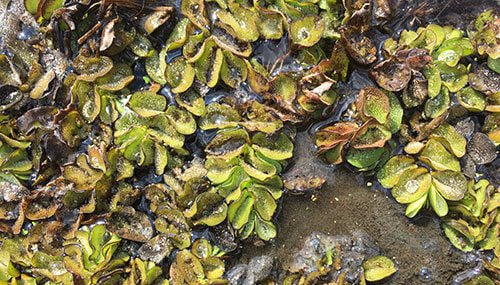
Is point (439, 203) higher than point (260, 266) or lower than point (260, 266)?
higher

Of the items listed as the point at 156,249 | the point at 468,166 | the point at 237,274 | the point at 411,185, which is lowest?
the point at 237,274

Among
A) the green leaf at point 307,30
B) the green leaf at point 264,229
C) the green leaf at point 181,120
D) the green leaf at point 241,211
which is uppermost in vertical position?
Result: the green leaf at point 307,30

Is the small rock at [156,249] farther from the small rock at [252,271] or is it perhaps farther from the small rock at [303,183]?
the small rock at [303,183]

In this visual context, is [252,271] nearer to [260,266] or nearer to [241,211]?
[260,266]

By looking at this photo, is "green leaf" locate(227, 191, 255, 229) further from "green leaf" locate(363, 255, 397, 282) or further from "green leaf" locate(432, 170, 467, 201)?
"green leaf" locate(432, 170, 467, 201)

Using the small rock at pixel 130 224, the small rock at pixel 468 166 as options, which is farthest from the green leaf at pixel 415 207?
the small rock at pixel 130 224

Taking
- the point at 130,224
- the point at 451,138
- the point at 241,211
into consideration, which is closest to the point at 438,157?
the point at 451,138
